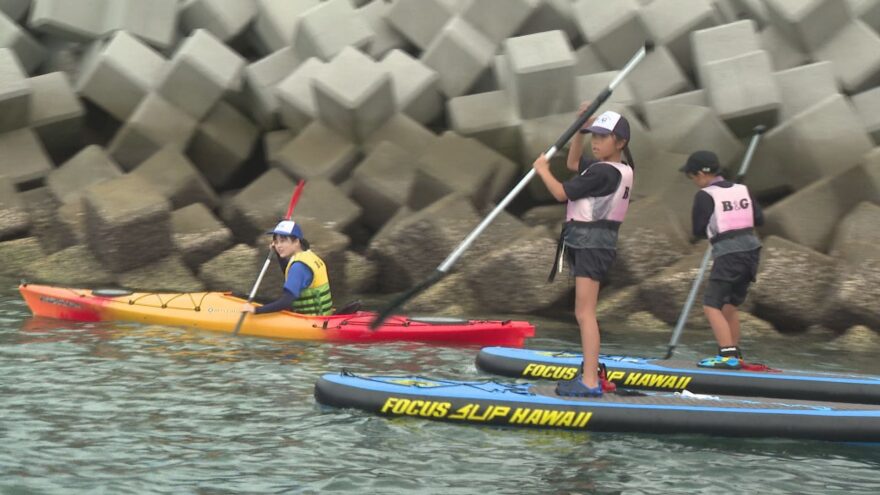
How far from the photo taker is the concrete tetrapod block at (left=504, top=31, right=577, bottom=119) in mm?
13727

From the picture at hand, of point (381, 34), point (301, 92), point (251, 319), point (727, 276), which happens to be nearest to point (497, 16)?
point (381, 34)

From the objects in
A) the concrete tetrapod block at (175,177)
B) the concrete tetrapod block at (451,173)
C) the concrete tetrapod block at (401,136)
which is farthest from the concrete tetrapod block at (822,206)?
the concrete tetrapod block at (175,177)

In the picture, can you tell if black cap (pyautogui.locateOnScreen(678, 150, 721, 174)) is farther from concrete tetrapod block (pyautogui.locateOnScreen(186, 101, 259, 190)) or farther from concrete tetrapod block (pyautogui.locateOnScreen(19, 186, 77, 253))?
concrete tetrapod block (pyautogui.locateOnScreen(186, 101, 259, 190))

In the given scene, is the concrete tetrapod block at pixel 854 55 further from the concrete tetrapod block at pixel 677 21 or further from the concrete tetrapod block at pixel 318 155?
the concrete tetrapod block at pixel 318 155

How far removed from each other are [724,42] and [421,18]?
3.93 metres

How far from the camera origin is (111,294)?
11.3 metres

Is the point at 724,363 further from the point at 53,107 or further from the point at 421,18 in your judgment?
the point at 53,107

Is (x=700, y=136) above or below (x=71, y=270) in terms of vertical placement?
above

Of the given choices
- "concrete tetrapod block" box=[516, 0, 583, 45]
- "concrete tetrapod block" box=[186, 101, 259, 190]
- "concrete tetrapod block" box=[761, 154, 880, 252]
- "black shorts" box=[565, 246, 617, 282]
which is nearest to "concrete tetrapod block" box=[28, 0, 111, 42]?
"concrete tetrapod block" box=[186, 101, 259, 190]

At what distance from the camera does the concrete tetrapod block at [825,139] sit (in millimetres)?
12969

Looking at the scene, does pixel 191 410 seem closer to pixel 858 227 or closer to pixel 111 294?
pixel 111 294

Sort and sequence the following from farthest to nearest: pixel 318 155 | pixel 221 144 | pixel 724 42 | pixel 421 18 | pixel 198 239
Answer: pixel 421 18
pixel 221 144
pixel 318 155
pixel 724 42
pixel 198 239

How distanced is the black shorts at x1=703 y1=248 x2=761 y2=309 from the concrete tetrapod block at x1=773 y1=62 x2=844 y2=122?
17.8ft

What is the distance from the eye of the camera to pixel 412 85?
1475 centimetres
